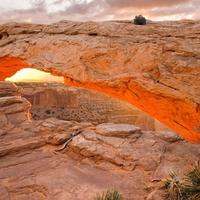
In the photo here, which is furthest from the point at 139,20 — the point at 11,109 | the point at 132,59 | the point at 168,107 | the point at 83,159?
the point at 11,109

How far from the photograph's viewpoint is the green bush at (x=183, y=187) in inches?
194

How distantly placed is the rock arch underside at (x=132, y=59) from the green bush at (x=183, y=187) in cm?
267

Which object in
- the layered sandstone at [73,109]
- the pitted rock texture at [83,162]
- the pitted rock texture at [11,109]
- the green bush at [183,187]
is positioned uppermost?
the pitted rock texture at [11,109]

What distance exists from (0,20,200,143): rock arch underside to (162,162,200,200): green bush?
8.76 ft

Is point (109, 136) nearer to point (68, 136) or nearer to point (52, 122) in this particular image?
point (68, 136)

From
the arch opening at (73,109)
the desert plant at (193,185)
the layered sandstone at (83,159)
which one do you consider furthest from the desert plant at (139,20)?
the arch opening at (73,109)

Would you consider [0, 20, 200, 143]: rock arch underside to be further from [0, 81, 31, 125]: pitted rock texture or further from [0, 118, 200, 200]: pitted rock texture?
[0, 81, 31, 125]: pitted rock texture

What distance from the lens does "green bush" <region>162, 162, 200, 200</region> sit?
494 centimetres

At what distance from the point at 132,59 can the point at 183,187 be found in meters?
5.08

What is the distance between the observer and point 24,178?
6652 millimetres

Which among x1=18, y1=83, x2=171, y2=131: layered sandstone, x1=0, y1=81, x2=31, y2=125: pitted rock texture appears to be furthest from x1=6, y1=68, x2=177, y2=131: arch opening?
x1=0, y1=81, x2=31, y2=125: pitted rock texture

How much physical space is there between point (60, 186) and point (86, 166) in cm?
172

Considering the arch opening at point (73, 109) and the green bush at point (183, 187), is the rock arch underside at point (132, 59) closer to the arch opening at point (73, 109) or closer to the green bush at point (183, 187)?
the green bush at point (183, 187)

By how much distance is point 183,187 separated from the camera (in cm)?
512
